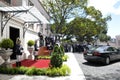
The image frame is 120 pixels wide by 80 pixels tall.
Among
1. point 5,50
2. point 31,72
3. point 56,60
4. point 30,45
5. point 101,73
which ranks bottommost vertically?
point 101,73

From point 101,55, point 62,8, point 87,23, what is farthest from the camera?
point 87,23

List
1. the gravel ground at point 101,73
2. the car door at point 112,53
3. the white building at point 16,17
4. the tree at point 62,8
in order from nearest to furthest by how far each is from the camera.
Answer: the gravel ground at point 101,73 → the white building at point 16,17 → the car door at point 112,53 → the tree at point 62,8

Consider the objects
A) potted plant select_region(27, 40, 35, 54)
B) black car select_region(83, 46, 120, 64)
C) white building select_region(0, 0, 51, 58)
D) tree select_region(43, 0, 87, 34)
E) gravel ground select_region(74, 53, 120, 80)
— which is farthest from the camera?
tree select_region(43, 0, 87, 34)

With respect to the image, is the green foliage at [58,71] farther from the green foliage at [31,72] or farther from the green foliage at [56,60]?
the green foliage at [31,72]

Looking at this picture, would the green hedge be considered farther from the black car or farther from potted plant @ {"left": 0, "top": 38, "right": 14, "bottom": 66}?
the black car

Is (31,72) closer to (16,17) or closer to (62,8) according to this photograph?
(16,17)

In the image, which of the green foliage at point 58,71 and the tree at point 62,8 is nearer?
the green foliage at point 58,71

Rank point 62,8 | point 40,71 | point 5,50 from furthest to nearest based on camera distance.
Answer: point 62,8, point 5,50, point 40,71

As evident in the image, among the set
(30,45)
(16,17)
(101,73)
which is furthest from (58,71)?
(30,45)

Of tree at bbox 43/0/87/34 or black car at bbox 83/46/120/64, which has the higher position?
tree at bbox 43/0/87/34

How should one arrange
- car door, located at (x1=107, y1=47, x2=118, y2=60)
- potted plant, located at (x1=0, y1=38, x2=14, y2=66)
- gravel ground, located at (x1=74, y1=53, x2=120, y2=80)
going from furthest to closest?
car door, located at (x1=107, y1=47, x2=118, y2=60) → potted plant, located at (x1=0, y1=38, x2=14, y2=66) → gravel ground, located at (x1=74, y1=53, x2=120, y2=80)

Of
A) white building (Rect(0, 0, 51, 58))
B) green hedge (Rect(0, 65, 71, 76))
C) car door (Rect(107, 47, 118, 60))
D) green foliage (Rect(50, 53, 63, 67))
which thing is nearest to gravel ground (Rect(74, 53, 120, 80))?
green hedge (Rect(0, 65, 71, 76))

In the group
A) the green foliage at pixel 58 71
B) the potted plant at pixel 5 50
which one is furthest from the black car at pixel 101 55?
the potted plant at pixel 5 50

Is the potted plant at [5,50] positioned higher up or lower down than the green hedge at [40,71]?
higher up
